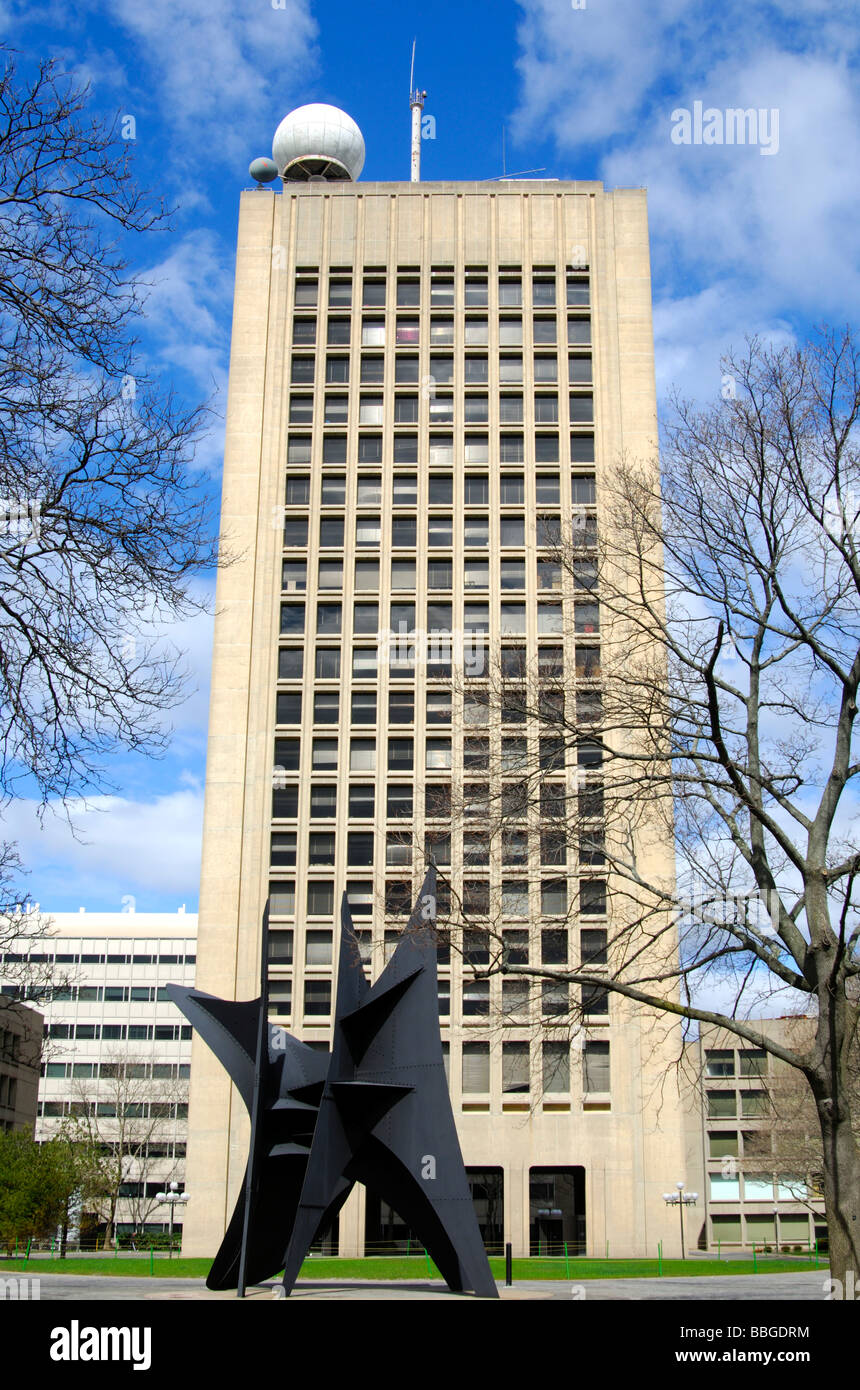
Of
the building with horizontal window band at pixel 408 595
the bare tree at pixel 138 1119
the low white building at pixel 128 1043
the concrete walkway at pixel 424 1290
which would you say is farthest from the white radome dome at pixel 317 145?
the bare tree at pixel 138 1119

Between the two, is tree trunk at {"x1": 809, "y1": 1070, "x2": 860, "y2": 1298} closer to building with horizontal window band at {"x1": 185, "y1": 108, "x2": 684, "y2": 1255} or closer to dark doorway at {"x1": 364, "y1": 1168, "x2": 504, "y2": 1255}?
building with horizontal window band at {"x1": 185, "y1": 108, "x2": 684, "y2": 1255}

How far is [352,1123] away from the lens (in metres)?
22.7

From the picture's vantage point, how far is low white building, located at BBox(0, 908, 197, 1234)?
86.2 m

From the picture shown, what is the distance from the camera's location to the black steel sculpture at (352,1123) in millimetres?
21562

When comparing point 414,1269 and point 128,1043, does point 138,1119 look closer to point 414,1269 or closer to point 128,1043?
point 128,1043

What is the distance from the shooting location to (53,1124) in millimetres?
90562

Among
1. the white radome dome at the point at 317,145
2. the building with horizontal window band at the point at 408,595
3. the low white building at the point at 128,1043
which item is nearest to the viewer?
the building with horizontal window band at the point at 408,595

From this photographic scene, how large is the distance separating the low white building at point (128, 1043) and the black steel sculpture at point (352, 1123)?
61.3m

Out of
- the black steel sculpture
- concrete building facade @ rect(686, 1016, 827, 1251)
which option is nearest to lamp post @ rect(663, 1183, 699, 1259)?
the black steel sculpture

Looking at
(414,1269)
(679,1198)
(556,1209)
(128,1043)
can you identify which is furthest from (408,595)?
(128,1043)

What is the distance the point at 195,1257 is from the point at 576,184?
51125 millimetres

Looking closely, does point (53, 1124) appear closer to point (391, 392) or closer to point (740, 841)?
point (391, 392)

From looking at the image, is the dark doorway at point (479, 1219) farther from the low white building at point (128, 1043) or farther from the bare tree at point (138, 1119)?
the low white building at point (128, 1043)
